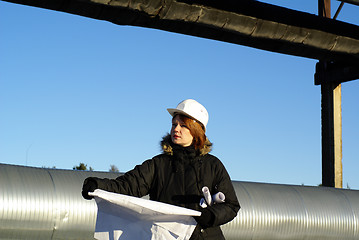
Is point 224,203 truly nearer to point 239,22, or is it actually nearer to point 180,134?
point 180,134

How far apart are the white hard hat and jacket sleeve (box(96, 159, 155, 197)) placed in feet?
1.26

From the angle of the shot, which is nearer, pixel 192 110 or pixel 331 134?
pixel 192 110

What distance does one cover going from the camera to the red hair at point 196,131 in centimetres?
385

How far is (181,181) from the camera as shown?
12.5 ft

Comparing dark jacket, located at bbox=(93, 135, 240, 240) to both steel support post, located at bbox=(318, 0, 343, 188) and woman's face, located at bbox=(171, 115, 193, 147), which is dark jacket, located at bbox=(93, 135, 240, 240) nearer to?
woman's face, located at bbox=(171, 115, 193, 147)

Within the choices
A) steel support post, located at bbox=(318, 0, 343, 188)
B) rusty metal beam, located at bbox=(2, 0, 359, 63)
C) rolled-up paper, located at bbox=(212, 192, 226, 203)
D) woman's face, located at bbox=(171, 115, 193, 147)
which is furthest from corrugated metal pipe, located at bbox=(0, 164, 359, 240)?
rolled-up paper, located at bbox=(212, 192, 226, 203)

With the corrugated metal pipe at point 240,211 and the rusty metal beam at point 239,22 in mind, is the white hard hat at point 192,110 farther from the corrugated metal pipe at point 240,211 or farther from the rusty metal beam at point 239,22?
the corrugated metal pipe at point 240,211

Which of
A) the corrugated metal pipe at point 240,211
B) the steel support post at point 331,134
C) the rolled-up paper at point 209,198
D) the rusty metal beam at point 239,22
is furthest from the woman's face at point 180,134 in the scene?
the steel support post at point 331,134

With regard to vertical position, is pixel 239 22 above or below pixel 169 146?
above

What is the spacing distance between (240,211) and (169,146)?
4415 millimetres

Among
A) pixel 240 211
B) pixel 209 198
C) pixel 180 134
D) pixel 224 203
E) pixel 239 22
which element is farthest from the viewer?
pixel 240 211

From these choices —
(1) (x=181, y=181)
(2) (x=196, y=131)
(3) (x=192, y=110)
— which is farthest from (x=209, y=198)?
(3) (x=192, y=110)

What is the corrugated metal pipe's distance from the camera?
666cm

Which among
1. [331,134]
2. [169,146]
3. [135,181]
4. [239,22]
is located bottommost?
[135,181]
